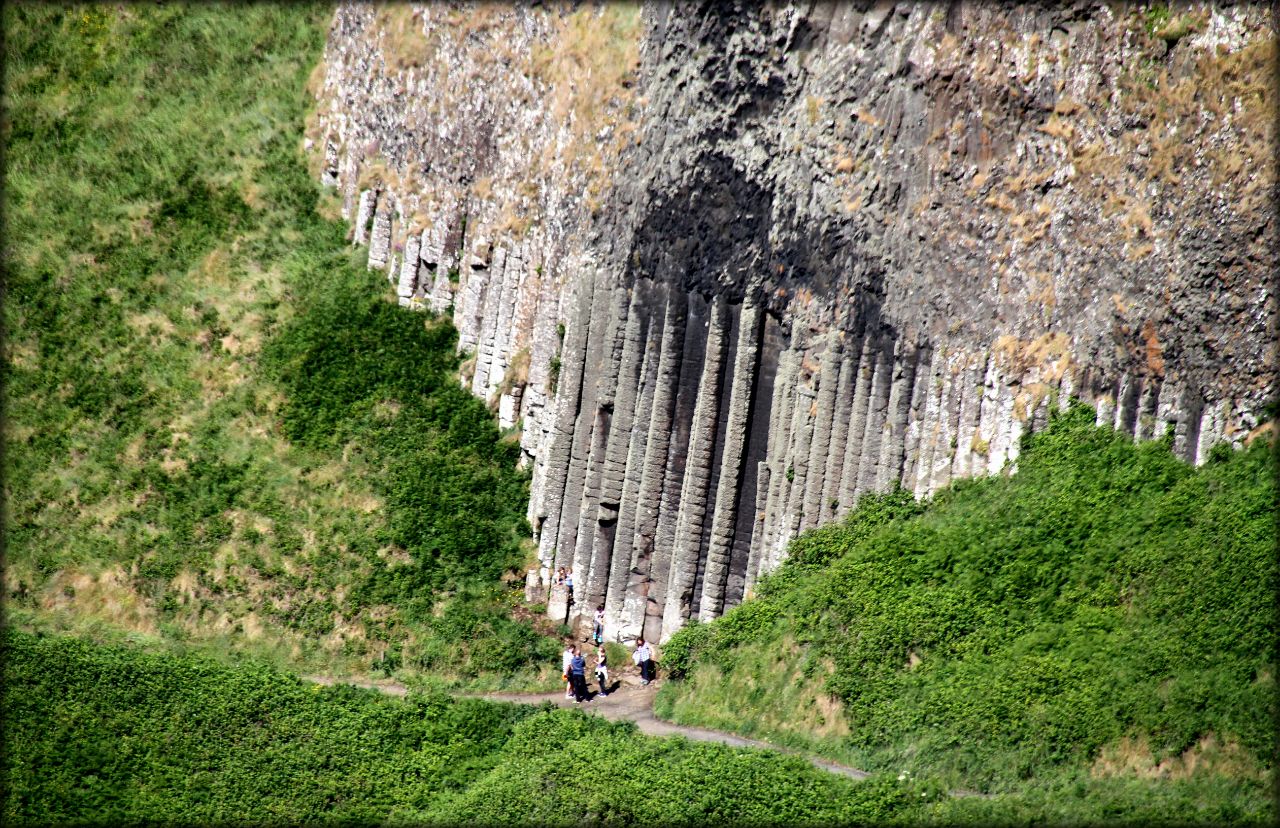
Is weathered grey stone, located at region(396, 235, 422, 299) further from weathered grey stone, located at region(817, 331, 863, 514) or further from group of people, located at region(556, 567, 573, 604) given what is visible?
weathered grey stone, located at region(817, 331, 863, 514)

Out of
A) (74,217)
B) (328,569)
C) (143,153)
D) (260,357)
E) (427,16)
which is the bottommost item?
(328,569)

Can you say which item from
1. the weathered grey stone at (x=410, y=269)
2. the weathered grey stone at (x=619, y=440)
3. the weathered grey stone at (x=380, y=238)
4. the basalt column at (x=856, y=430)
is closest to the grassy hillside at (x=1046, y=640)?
the basalt column at (x=856, y=430)

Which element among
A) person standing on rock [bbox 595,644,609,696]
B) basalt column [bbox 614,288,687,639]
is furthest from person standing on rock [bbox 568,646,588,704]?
basalt column [bbox 614,288,687,639]

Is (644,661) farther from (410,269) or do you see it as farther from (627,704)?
(410,269)

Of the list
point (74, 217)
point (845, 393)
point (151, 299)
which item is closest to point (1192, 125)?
point (845, 393)

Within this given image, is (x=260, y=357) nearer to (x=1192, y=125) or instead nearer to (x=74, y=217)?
(x=74, y=217)

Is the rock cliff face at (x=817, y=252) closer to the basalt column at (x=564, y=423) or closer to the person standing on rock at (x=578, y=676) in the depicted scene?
the basalt column at (x=564, y=423)
